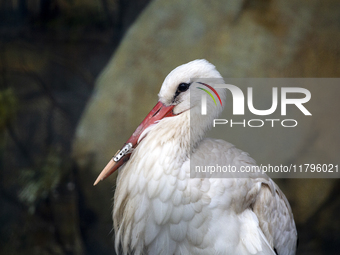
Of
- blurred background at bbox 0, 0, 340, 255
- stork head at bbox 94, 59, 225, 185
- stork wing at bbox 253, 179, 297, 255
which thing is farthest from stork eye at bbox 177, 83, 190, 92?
blurred background at bbox 0, 0, 340, 255

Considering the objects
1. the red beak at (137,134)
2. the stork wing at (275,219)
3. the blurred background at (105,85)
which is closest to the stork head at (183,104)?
the red beak at (137,134)

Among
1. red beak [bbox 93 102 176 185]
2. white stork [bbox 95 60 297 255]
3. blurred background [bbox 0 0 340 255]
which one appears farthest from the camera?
blurred background [bbox 0 0 340 255]

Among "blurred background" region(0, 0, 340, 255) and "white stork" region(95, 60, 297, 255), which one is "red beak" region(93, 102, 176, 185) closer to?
"white stork" region(95, 60, 297, 255)

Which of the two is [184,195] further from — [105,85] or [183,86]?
[105,85]

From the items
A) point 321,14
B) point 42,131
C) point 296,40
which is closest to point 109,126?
point 42,131

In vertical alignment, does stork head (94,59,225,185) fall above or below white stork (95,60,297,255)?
above

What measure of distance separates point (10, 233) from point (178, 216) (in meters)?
1.39

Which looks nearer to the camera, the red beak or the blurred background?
the red beak

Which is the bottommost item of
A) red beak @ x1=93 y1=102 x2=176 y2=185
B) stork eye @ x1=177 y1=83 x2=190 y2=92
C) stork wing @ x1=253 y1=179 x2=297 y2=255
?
stork wing @ x1=253 y1=179 x2=297 y2=255

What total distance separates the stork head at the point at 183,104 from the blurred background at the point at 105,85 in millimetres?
680

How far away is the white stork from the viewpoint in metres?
1.00

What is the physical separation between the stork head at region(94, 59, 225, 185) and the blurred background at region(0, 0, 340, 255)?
68cm

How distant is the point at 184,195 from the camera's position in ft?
3.23

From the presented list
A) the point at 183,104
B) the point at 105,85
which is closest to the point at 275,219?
the point at 183,104
